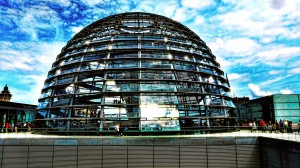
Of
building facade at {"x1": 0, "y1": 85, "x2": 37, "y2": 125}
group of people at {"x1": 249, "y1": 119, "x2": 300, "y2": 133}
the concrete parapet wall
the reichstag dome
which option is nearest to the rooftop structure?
building facade at {"x1": 0, "y1": 85, "x2": 37, "y2": 125}

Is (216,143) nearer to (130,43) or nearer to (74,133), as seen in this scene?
(74,133)

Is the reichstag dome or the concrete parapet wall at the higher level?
the reichstag dome

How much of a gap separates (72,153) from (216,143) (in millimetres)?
8814

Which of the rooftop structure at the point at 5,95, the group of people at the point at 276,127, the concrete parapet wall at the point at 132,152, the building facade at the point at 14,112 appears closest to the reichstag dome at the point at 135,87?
the group of people at the point at 276,127

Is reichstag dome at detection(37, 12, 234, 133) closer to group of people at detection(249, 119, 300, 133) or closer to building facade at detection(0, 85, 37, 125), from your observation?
group of people at detection(249, 119, 300, 133)

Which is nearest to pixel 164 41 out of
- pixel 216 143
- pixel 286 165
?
pixel 216 143

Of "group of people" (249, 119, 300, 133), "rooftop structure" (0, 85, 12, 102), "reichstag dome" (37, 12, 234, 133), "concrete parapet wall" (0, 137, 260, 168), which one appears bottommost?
"concrete parapet wall" (0, 137, 260, 168)

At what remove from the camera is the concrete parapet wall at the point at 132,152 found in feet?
Answer: 44.6

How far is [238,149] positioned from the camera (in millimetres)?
14242

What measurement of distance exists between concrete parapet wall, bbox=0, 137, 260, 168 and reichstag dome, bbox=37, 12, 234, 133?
2915 millimetres

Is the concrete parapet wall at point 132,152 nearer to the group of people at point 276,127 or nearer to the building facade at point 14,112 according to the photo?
the group of people at point 276,127

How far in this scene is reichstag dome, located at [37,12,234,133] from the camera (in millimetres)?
17375

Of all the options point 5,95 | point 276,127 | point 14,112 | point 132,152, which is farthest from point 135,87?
point 5,95

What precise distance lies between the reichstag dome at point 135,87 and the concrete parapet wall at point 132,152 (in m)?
2.92
